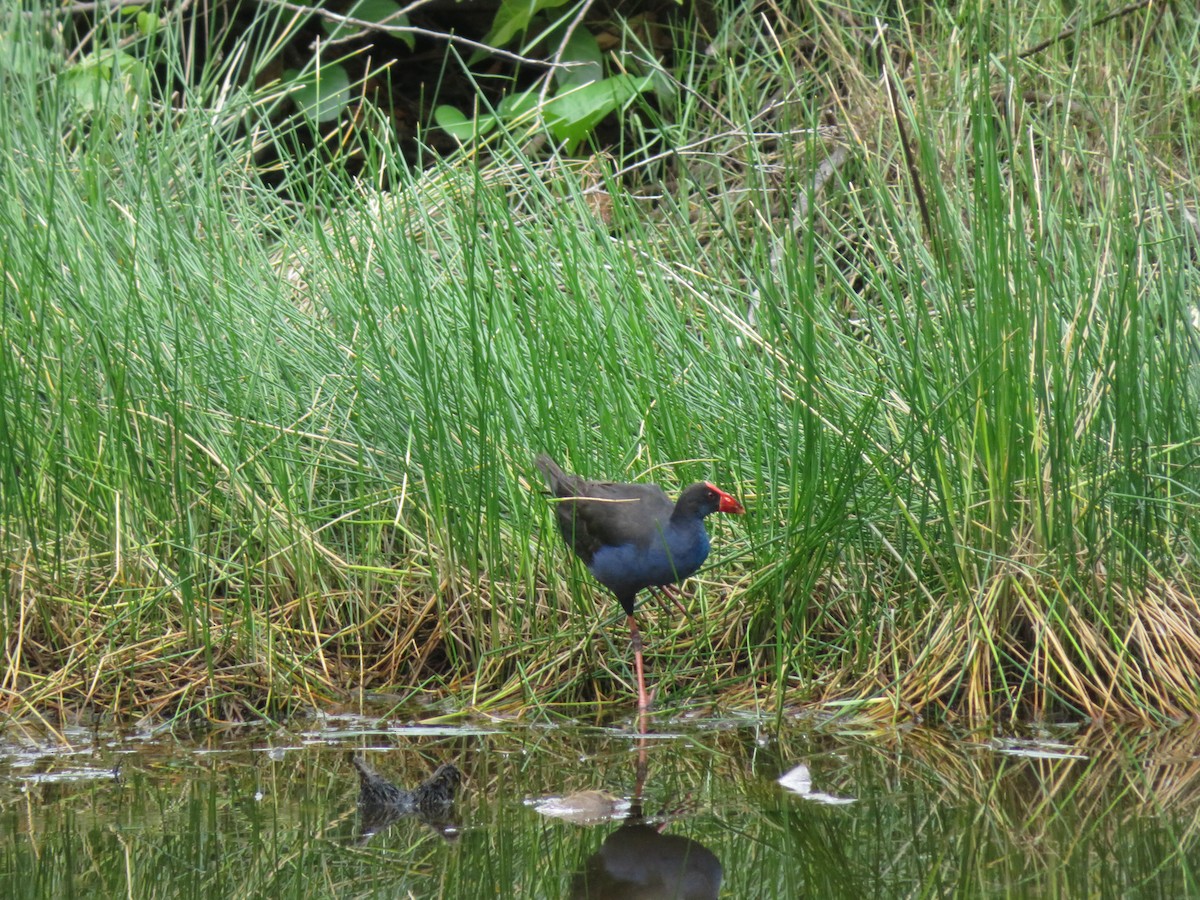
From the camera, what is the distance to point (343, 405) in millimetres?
4086

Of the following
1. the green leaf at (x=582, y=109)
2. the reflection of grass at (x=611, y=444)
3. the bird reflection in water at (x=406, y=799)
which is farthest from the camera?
the green leaf at (x=582, y=109)

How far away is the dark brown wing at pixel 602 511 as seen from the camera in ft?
11.1

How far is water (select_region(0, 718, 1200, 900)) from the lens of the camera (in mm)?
2367

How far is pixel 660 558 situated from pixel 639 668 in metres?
0.29

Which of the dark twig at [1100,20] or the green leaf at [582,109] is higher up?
the dark twig at [1100,20]

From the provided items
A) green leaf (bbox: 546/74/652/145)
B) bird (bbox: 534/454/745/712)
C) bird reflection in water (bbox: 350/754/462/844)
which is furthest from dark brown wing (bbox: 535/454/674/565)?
green leaf (bbox: 546/74/652/145)

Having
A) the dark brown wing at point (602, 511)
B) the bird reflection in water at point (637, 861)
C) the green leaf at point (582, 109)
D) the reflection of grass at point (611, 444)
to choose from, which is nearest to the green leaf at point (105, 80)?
the reflection of grass at point (611, 444)

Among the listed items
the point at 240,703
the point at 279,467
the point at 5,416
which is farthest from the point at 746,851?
the point at 5,416

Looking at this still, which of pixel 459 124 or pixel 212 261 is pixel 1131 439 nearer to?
pixel 212 261

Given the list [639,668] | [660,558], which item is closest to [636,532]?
[660,558]

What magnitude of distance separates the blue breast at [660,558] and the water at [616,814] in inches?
13.1

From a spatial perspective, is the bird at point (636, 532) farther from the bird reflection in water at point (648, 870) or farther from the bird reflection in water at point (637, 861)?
the bird reflection in water at point (648, 870)

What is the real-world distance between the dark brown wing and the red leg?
20cm

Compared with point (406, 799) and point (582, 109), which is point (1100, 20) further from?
point (406, 799)
